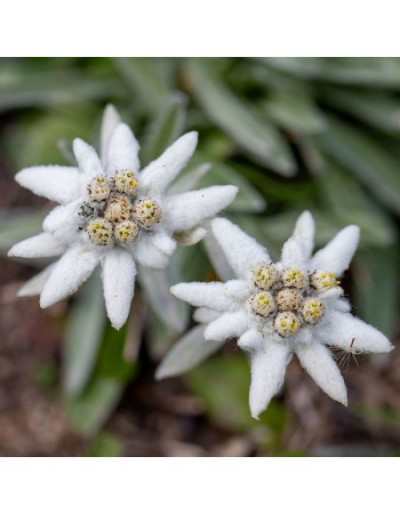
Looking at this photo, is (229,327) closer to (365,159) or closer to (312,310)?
(312,310)

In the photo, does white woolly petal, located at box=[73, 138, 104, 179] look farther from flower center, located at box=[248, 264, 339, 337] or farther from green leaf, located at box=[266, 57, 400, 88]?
green leaf, located at box=[266, 57, 400, 88]

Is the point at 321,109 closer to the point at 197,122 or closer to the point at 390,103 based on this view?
the point at 390,103

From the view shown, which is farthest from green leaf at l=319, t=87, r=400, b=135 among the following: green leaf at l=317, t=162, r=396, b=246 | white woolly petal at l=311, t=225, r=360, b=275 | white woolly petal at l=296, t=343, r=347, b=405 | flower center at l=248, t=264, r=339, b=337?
white woolly petal at l=296, t=343, r=347, b=405

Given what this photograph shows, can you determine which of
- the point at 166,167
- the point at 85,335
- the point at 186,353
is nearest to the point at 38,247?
the point at 166,167

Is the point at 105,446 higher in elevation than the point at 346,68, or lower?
lower

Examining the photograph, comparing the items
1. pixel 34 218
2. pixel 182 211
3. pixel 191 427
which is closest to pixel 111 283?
pixel 182 211

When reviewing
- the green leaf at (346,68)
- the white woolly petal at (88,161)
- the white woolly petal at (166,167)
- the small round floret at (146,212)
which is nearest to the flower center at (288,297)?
the small round floret at (146,212)
